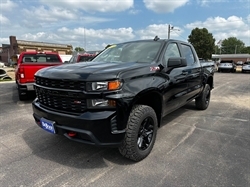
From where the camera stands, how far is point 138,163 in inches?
117

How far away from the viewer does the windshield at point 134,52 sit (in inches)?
141

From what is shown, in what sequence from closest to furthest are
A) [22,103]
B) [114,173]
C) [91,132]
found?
[91,132]
[114,173]
[22,103]

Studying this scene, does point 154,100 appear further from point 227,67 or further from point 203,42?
point 203,42

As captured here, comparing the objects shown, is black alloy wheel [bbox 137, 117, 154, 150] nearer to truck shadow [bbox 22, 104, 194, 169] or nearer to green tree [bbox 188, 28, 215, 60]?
truck shadow [bbox 22, 104, 194, 169]

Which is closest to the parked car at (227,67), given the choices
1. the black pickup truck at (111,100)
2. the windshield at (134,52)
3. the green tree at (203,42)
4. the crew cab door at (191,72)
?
the green tree at (203,42)

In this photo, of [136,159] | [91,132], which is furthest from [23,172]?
[136,159]

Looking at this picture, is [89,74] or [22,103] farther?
[22,103]

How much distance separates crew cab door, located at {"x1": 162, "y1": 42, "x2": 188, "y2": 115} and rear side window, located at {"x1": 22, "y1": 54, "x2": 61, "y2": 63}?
6.08 meters

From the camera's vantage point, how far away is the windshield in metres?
3.57

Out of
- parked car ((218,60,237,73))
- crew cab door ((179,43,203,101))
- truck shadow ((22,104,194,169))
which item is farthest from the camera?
parked car ((218,60,237,73))

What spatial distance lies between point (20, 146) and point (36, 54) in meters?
5.68

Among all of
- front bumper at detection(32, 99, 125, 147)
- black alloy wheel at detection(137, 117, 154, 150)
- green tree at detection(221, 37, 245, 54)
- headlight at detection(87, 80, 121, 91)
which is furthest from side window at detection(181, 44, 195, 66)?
green tree at detection(221, 37, 245, 54)

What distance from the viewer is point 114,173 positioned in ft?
8.93

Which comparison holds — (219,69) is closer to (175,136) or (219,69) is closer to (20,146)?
(175,136)
